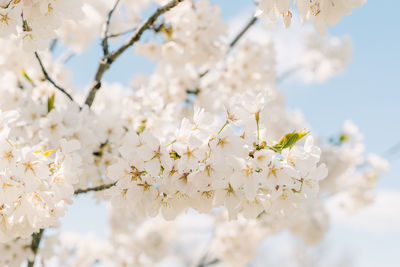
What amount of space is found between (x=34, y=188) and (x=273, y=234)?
4.96 m

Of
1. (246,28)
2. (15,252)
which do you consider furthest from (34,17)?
(246,28)

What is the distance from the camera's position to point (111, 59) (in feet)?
7.21

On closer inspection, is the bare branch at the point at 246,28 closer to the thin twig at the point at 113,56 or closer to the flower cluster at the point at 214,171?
the thin twig at the point at 113,56

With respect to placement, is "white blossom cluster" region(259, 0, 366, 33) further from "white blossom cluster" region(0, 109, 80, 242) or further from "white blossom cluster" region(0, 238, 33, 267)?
"white blossom cluster" region(0, 238, 33, 267)

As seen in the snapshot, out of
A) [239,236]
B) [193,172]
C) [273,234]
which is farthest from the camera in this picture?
[273,234]

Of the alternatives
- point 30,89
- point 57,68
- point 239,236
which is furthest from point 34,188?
point 239,236

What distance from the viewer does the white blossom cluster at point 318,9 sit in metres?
1.21

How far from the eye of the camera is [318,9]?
4.16ft

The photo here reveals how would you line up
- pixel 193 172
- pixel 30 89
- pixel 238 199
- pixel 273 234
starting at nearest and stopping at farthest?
1. pixel 193 172
2. pixel 238 199
3. pixel 30 89
4. pixel 273 234

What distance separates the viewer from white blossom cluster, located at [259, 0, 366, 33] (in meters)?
1.21

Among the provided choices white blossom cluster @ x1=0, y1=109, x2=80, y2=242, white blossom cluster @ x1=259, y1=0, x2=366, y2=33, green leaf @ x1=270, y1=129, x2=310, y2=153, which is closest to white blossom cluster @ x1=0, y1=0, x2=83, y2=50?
white blossom cluster @ x1=0, y1=109, x2=80, y2=242

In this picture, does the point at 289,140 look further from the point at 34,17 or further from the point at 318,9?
the point at 34,17

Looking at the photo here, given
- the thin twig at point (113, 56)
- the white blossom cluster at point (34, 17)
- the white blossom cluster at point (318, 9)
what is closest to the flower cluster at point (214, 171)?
the white blossom cluster at point (318, 9)

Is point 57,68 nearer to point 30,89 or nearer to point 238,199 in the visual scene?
point 30,89
